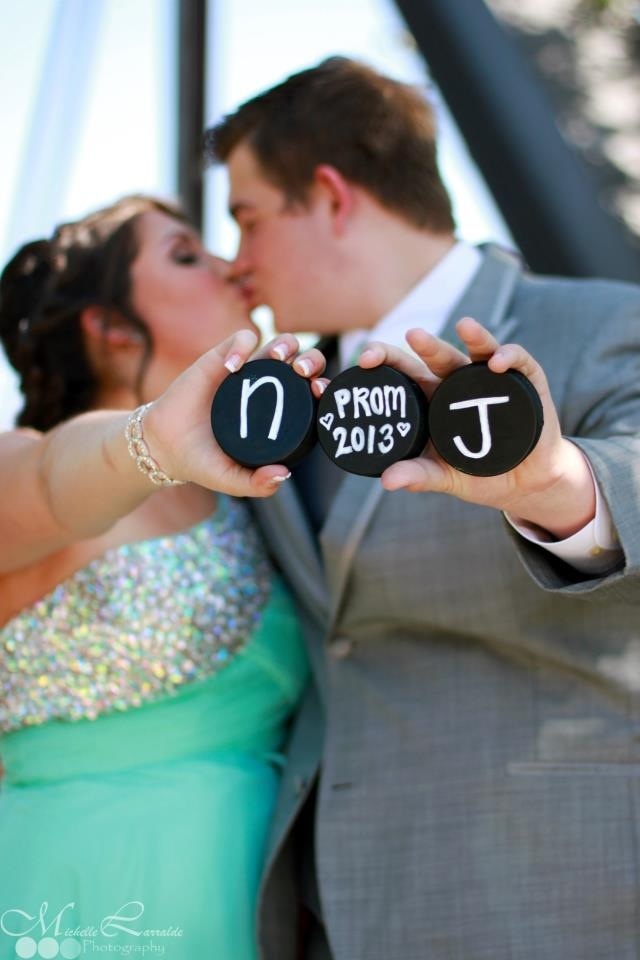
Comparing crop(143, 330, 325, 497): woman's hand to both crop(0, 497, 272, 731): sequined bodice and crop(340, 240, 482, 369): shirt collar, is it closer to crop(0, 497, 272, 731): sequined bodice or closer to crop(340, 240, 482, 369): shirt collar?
crop(0, 497, 272, 731): sequined bodice

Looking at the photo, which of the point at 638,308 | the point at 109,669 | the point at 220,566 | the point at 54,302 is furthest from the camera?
the point at 54,302

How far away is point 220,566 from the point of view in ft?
8.00

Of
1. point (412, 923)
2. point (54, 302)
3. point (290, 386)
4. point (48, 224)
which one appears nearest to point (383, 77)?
point (54, 302)

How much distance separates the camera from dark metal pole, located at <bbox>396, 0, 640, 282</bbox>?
2961 millimetres

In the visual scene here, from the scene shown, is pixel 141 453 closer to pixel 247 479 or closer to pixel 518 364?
pixel 247 479

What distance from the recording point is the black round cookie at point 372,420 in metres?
1.44

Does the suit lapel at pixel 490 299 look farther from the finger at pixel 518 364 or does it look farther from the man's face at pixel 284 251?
the finger at pixel 518 364

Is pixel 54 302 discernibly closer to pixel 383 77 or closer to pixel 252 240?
pixel 252 240

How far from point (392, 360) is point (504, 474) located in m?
0.22

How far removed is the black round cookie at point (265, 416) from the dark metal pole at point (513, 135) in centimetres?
174

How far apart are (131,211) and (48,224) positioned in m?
0.83

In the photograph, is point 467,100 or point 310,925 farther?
point 467,100

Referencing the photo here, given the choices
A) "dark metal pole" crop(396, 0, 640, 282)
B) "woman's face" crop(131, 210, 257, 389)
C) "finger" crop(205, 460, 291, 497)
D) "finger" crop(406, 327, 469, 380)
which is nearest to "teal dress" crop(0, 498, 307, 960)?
"woman's face" crop(131, 210, 257, 389)

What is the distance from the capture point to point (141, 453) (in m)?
1.67
